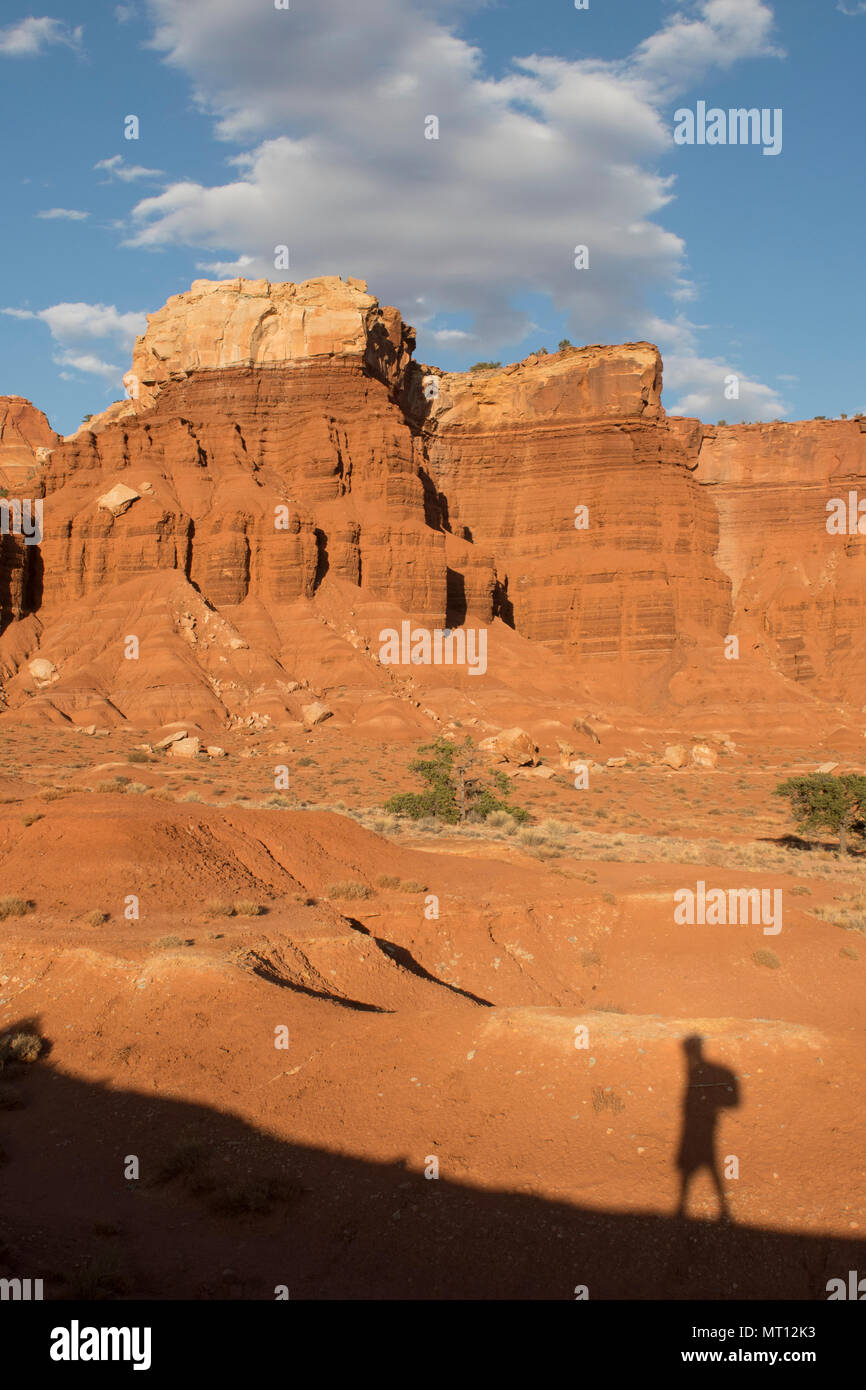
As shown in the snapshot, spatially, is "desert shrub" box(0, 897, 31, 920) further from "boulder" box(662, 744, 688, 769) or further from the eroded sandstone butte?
"boulder" box(662, 744, 688, 769)

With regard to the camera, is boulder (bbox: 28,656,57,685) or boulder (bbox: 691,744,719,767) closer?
boulder (bbox: 691,744,719,767)

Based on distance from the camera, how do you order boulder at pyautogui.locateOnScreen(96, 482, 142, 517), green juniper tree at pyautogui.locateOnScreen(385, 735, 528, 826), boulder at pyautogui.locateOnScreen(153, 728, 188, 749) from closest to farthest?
green juniper tree at pyautogui.locateOnScreen(385, 735, 528, 826), boulder at pyautogui.locateOnScreen(153, 728, 188, 749), boulder at pyautogui.locateOnScreen(96, 482, 142, 517)

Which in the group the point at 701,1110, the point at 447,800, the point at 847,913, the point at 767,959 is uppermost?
the point at 447,800

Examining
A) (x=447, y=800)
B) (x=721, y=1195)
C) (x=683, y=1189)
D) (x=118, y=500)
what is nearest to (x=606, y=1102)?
(x=683, y=1189)

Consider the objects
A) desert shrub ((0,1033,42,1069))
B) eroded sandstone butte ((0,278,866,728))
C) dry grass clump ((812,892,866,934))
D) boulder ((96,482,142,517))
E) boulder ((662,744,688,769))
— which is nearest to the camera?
desert shrub ((0,1033,42,1069))

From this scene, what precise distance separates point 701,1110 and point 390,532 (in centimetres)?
6272

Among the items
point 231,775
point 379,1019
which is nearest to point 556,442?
point 231,775

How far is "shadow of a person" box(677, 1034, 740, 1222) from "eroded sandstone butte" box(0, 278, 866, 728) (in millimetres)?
45648

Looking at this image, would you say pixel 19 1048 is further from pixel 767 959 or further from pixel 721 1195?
pixel 767 959

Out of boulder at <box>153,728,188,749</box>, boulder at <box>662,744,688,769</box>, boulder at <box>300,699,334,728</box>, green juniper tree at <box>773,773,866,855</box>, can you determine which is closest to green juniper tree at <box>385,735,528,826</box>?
green juniper tree at <box>773,773,866,855</box>

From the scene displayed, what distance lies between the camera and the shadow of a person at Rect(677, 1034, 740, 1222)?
618 cm

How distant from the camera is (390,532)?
6725cm

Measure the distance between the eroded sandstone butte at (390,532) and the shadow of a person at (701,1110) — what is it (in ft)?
150
